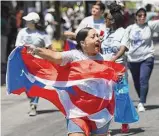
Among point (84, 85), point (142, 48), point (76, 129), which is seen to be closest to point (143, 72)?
point (142, 48)

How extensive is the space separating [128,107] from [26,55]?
249 cm

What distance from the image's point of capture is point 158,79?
48.4 ft

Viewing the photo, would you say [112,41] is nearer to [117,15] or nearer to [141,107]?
[117,15]

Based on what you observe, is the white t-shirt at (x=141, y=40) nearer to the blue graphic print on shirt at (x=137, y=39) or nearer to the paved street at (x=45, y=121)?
the blue graphic print on shirt at (x=137, y=39)

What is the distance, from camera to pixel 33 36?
11016 millimetres

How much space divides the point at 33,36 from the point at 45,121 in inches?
61.6

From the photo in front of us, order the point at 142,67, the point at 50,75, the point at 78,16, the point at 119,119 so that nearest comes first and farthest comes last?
the point at 50,75 → the point at 119,119 → the point at 142,67 → the point at 78,16

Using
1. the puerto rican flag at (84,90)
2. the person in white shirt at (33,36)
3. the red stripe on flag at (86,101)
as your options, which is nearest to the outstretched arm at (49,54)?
the puerto rican flag at (84,90)

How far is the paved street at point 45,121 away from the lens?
9.20 metres

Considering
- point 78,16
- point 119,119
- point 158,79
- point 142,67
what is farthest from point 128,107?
point 78,16

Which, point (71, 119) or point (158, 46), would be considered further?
point (158, 46)

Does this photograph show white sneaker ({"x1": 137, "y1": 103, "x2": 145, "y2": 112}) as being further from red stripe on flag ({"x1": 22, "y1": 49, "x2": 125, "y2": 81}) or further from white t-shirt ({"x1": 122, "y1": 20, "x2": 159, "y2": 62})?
red stripe on flag ({"x1": 22, "y1": 49, "x2": 125, "y2": 81})

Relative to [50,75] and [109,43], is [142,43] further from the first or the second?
[50,75]

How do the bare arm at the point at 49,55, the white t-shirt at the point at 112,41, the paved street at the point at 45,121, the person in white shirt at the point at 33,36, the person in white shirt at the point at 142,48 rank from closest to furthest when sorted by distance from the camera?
the bare arm at the point at 49,55 < the white t-shirt at the point at 112,41 < the paved street at the point at 45,121 < the person in white shirt at the point at 142,48 < the person in white shirt at the point at 33,36
